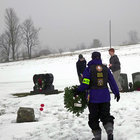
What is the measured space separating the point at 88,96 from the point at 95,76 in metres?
0.44

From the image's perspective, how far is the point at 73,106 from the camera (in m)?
4.91

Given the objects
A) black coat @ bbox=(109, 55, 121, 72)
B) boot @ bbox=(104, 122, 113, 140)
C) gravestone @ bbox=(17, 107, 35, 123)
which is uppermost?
black coat @ bbox=(109, 55, 121, 72)

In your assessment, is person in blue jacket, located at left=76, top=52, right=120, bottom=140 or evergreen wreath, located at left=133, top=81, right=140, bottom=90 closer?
person in blue jacket, located at left=76, top=52, right=120, bottom=140

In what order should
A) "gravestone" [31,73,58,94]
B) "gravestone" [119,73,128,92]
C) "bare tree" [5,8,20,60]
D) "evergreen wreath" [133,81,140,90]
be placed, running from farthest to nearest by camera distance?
"bare tree" [5,8,20,60] → "gravestone" [31,73,58,94] → "gravestone" [119,73,128,92] → "evergreen wreath" [133,81,140,90]

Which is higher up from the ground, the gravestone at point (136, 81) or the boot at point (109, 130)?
the gravestone at point (136, 81)

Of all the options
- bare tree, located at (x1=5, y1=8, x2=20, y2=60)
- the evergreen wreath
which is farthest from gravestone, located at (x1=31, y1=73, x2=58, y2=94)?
Result: bare tree, located at (x1=5, y1=8, x2=20, y2=60)

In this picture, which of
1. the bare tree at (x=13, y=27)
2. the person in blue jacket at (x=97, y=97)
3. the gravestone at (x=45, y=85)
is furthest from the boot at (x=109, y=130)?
the bare tree at (x=13, y=27)

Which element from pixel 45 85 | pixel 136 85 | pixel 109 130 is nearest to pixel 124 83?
pixel 136 85


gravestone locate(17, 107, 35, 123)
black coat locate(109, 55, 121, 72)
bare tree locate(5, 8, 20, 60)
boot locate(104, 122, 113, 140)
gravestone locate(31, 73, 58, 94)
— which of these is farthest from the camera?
bare tree locate(5, 8, 20, 60)

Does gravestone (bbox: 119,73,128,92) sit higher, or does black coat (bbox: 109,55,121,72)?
black coat (bbox: 109,55,121,72)

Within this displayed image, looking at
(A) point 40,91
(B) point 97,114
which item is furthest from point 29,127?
(A) point 40,91

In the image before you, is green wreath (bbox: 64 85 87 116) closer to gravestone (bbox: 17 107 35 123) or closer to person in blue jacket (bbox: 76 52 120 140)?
person in blue jacket (bbox: 76 52 120 140)

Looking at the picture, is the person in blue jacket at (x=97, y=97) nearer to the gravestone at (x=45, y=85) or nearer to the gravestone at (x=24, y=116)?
the gravestone at (x=24, y=116)

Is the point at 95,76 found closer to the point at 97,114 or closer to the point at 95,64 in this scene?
the point at 95,64
